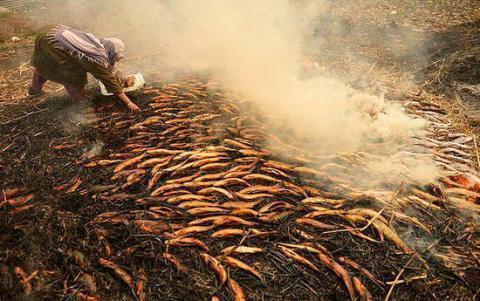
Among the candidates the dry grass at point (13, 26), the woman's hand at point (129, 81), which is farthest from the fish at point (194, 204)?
the dry grass at point (13, 26)

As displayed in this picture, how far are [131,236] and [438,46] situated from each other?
5859 millimetres

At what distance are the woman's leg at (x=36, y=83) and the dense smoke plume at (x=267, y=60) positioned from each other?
5.01 feet

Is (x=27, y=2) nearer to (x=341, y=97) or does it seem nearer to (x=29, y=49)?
(x=29, y=49)

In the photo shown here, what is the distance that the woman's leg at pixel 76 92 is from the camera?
3630 mm

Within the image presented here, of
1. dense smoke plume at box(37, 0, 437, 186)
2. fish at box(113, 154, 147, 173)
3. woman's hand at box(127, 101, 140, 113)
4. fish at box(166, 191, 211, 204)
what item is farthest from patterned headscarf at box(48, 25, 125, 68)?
fish at box(166, 191, 211, 204)

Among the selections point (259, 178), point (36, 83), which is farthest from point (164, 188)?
point (36, 83)

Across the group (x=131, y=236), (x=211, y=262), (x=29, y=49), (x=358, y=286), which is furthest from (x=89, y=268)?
(x=29, y=49)

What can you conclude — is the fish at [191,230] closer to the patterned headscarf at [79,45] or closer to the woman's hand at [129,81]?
the patterned headscarf at [79,45]

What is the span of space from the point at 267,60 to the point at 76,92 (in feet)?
8.64

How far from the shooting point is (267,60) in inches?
181

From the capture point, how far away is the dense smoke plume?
10.1ft

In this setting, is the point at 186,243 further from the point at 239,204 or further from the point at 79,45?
the point at 79,45

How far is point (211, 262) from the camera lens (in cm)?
198

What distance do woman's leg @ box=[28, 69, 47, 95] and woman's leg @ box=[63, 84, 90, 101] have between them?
0.51 m
